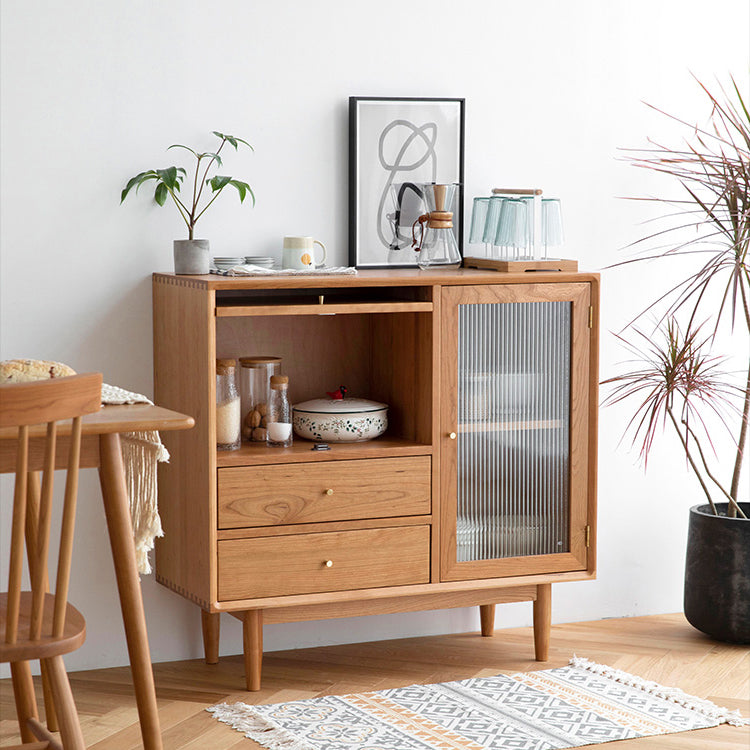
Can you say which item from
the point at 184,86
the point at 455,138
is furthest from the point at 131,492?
the point at 455,138

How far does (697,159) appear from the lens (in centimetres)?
369

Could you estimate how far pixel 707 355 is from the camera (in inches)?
154

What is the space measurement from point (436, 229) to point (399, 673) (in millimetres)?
1252

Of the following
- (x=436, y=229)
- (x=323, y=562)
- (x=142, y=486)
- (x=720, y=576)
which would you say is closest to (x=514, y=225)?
(x=436, y=229)

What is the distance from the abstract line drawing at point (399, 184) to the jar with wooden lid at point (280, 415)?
0.59m

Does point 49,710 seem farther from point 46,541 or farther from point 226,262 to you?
point 226,262

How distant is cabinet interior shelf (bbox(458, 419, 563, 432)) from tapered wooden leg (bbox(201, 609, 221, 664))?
88cm

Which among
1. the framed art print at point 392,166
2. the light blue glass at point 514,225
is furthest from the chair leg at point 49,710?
the light blue glass at point 514,225

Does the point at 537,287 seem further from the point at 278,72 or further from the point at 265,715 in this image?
Result: the point at 265,715

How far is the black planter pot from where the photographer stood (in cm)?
350

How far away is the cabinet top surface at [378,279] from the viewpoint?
9.76 feet

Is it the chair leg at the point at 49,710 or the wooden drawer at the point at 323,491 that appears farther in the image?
the wooden drawer at the point at 323,491

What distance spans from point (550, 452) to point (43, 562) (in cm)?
170

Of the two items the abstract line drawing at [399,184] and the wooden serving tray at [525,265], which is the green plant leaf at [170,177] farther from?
the wooden serving tray at [525,265]
